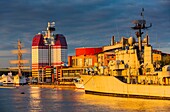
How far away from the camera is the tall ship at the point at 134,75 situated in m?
59.4

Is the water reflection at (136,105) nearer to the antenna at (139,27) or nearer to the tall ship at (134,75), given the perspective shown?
the tall ship at (134,75)

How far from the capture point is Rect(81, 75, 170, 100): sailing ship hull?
5750cm

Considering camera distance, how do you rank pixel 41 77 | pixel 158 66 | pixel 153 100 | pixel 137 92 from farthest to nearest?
pixel 41 77 → pixel 158 66 → pixel 137 92 → pixel 153 100

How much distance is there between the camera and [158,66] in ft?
221

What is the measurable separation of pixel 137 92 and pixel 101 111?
50.4 feet

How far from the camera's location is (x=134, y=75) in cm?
6800

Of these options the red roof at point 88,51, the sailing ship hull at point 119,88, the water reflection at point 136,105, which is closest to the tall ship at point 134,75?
the sailing ship hull at point 119,88

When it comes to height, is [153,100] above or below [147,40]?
below

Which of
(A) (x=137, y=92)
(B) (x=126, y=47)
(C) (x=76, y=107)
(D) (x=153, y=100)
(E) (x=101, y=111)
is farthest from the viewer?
(B) (x=126, y=47)

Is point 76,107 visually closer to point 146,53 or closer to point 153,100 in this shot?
point 153,100

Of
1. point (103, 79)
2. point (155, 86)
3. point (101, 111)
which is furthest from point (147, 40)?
point (101, 111)

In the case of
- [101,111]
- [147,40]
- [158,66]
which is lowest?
[101,111]

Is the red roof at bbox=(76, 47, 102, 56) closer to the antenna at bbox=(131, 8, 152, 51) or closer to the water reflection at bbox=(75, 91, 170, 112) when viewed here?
the antenna at bbox=(131, 8, 152, 51)

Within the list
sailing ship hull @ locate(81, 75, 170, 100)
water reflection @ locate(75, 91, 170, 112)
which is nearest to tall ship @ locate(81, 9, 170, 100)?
sailing ship hull @ locate(81, 75, 170, 100)
